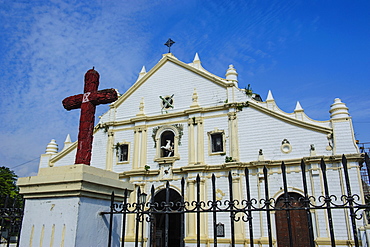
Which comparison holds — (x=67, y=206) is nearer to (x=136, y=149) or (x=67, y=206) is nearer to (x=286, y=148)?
(x=286, y=148)

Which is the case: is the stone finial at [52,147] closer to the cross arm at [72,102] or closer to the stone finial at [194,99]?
the stone finial at [194,99]

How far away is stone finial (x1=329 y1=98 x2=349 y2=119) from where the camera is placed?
49.6 ft

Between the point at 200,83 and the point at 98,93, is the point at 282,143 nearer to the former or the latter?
the point at 200,83

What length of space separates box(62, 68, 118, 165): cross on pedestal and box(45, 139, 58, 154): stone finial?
17.4 m

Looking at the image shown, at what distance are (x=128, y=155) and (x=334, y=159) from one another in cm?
1101

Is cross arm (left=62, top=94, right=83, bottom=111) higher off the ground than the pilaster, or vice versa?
the pilaster

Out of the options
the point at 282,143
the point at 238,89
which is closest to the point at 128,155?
the point at 238,89

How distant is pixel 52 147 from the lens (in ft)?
70.1

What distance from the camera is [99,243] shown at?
13.5ft

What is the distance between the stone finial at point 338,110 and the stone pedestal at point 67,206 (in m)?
13.5

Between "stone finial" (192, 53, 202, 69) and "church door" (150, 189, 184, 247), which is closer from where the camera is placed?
"church door" (150, 189, 184, 247)

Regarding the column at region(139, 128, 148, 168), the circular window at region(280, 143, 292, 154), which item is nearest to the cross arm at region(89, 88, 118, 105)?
the circular window at region(280, 143, 292, 154)

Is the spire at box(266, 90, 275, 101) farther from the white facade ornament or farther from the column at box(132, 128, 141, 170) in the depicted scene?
the column at box(132, 128, 141, 170)

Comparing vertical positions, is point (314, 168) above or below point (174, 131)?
below
